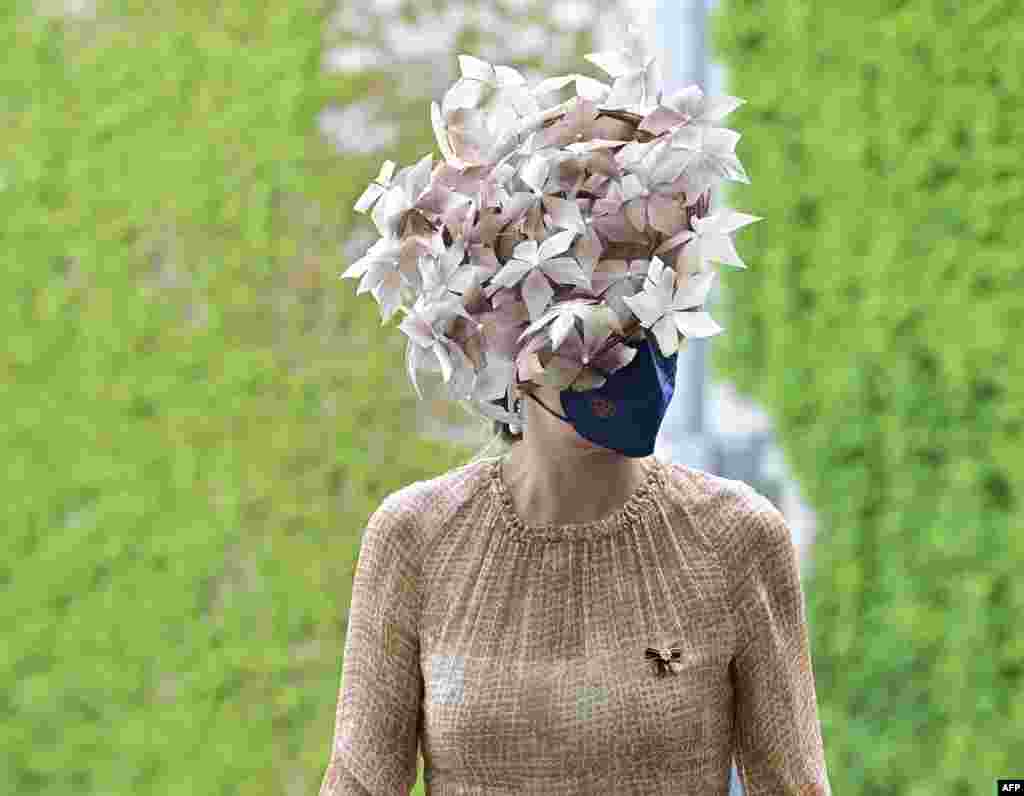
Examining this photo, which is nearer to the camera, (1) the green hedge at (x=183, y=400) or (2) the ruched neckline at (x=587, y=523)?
(2) the ruched neckline at (x=587, y=523)

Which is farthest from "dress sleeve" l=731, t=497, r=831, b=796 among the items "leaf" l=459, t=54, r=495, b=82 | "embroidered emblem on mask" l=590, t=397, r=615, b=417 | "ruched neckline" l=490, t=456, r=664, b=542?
"leaf" l=459, t=54, r=495, b=82

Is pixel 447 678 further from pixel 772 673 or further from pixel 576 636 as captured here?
pixel 772 673

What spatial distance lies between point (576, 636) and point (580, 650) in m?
0.02

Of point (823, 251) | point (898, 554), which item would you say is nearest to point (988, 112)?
point (823, 251)

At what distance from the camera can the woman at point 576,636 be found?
64.7 inches

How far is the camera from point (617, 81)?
1635 millimetres

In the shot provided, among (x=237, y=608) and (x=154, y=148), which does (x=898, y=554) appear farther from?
(x=154, y=148)

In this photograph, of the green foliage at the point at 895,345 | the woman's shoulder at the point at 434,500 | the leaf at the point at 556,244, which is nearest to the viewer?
the leaf at the point at 556,244

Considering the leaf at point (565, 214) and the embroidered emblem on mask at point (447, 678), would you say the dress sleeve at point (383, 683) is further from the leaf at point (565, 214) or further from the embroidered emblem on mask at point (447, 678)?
the leaf at point (565, 214)

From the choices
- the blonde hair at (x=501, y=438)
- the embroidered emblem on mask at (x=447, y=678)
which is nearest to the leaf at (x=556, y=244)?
the blonde hair at (x=501, y=438)

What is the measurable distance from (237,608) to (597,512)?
2283 mm

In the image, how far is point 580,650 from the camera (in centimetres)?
167

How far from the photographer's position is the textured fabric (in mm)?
1645

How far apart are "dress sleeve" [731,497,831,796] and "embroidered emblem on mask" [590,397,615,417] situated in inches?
9.0
